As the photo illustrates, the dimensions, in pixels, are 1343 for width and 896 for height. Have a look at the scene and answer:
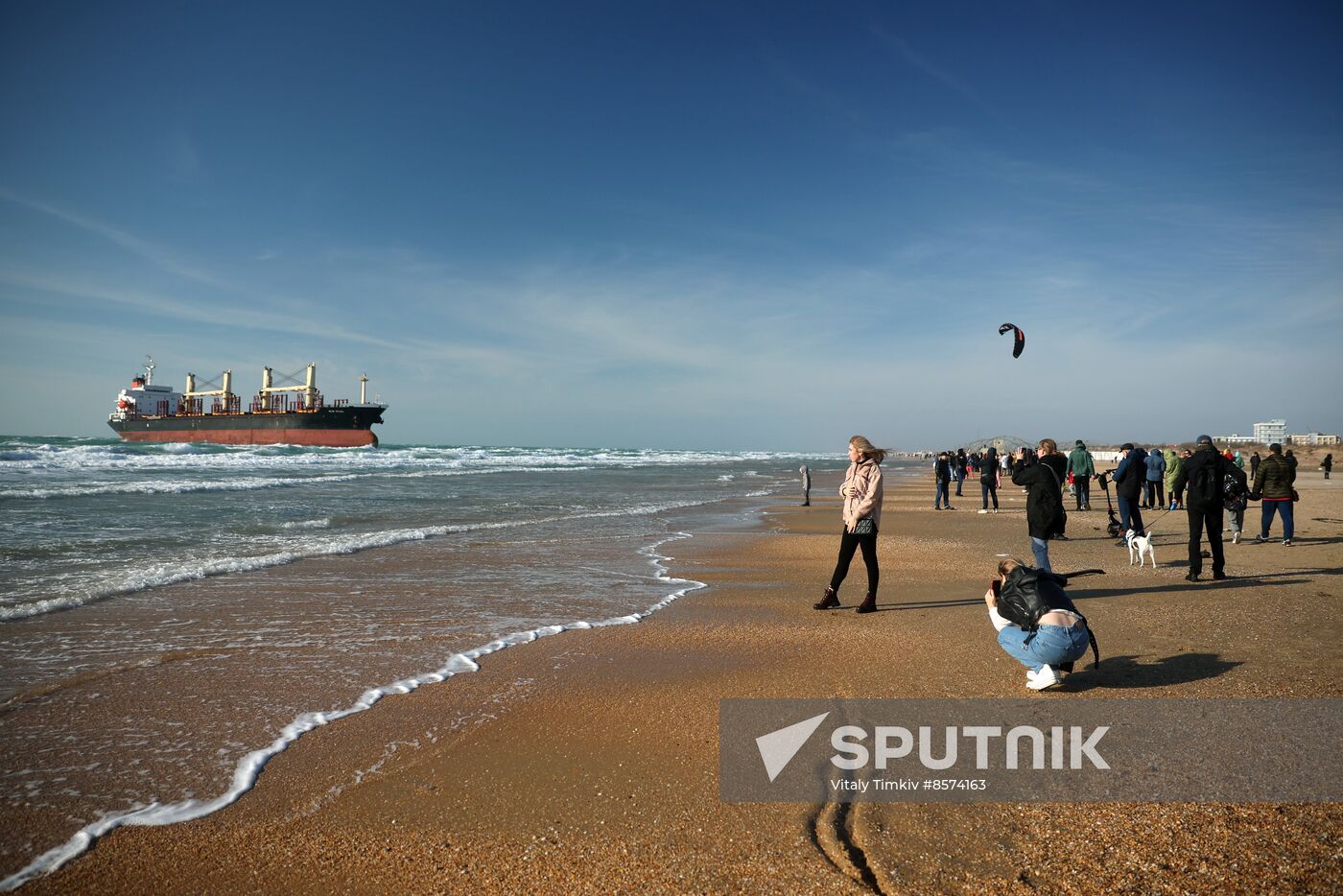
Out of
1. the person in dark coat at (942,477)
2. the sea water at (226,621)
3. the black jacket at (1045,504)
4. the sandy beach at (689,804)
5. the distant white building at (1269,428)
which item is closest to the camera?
the sandy beach at (689,804)

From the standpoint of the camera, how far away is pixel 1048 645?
4059mm

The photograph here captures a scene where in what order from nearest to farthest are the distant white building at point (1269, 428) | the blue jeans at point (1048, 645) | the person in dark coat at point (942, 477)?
the blue jeans at point (1048, 645) < the person in dark coat at point (942, 477) < the distant white building at point (1269, 428)

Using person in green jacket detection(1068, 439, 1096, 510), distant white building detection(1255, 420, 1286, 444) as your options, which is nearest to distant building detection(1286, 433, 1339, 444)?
distant white building detection(1255, 420, 1286, 444)

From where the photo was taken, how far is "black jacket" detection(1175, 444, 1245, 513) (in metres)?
7.64

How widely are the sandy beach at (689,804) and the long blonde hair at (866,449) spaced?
153 centimetres

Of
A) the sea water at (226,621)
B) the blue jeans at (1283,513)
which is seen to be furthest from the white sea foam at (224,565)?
the blue jeans at (1283,513)

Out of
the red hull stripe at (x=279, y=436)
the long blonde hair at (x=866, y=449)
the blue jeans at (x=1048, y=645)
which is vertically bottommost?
the blue jeans at (x=1048, y=645)

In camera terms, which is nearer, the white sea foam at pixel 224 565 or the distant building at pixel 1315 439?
the white sea foam at pixel 224 565

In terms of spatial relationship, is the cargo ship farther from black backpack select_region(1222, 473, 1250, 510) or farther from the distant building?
the distant building

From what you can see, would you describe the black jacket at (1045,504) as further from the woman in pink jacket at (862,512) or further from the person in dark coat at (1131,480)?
the person in dark coat at (1131,480)

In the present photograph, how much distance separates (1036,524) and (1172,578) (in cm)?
245

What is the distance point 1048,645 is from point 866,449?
109 inches

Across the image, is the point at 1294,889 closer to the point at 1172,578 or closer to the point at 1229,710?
the point at 1229,710

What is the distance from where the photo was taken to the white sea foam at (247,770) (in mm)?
2557
